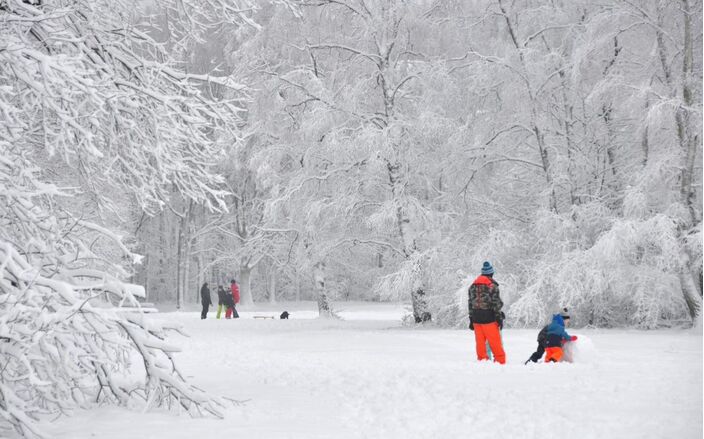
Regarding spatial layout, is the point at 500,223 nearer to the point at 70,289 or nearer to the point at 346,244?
the point at 346,244

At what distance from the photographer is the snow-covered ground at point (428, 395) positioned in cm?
598

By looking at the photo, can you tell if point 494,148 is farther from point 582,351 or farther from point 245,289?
point 245,289

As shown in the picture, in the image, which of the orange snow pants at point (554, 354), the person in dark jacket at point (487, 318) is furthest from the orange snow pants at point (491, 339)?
the orange snow pants at point (554, 354)

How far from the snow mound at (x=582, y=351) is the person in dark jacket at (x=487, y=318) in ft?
3.47

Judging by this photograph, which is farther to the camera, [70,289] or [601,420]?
[601,420]

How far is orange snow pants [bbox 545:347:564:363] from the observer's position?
11.4 meters

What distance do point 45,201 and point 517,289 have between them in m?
13.8

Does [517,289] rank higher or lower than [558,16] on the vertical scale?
lower

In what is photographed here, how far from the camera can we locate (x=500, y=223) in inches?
784

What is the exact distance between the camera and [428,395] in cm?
786

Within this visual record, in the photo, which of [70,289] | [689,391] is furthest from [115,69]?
[689,391]

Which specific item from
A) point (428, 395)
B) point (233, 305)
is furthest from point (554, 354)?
point (233, 305)

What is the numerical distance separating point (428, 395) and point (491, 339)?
3843 millimetres

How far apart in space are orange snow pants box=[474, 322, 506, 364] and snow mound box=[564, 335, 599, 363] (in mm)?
1058
